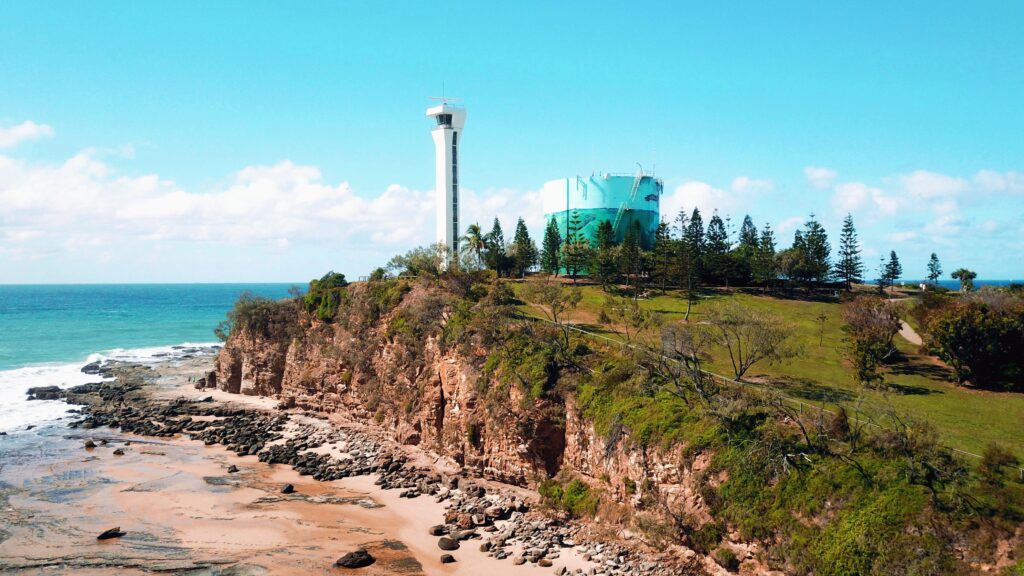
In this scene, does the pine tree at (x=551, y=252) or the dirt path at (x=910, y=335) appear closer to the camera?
the dirt path at (x=910, y=335)

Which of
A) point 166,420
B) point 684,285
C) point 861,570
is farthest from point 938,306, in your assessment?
point 166,420

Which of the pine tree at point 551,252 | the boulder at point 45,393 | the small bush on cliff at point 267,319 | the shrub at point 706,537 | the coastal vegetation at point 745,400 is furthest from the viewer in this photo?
the pine tree at point 551,252

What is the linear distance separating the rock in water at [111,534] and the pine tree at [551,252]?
4993cm

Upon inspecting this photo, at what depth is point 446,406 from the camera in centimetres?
4081

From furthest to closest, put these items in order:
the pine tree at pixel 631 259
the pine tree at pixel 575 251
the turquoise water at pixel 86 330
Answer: the turquoise water at pixel 86 330
the pine tree at pixel 575 251
the pine tree at pixel 631 259

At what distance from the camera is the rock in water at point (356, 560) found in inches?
1047

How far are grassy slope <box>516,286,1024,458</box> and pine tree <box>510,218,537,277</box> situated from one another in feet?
70.4

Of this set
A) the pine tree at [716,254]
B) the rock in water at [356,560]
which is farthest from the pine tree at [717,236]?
the rock in water at [356,560]

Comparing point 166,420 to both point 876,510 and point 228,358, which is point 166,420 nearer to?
point 228,358

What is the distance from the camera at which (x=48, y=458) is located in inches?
1602

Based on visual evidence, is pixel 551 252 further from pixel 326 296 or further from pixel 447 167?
pixel 326 296

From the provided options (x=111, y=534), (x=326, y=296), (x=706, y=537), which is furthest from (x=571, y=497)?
(x=326, y=296)

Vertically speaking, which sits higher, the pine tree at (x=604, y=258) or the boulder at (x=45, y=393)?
the pine tree at (x=604, y=258)

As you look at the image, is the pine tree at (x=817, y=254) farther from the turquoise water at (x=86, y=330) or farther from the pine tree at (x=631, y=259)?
the turquoise water at (x=86, y=330)
